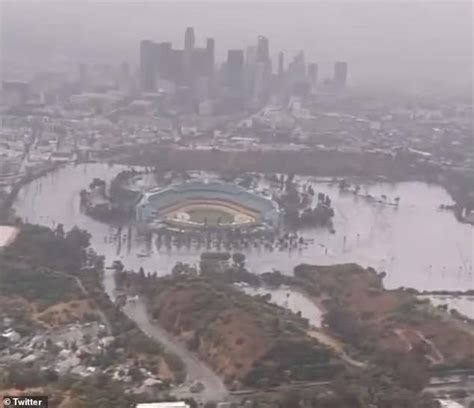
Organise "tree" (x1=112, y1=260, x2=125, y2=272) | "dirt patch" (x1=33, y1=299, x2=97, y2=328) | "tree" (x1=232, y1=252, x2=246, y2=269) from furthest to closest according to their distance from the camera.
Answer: "tree" (x1=232, y1=252, x2=246, y2=269) → "tree" (x1=112, y1=260, x2=125, y2=272) → "dirt patch" (x1=33, y1=299, x2=97, y2=328)

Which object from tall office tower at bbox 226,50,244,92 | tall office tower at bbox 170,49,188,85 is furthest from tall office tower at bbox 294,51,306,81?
tall office tower at bbox 170,49,188,85

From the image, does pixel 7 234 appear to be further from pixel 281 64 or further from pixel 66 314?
pixel 281 64

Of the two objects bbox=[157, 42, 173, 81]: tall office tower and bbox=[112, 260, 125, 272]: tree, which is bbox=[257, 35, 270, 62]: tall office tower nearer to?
bbox=[157, 42, 173, 81]: tall office tower

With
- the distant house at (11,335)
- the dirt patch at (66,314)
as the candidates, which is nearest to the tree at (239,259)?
the dirt patch at (66,314)

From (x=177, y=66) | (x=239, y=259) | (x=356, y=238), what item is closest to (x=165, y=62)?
(x=177, y=66)

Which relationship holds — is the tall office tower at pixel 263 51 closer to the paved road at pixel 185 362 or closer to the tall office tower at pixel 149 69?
the tall office tower at pixel 149 69

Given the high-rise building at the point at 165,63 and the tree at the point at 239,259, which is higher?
the high-rise building at the point at 165,63

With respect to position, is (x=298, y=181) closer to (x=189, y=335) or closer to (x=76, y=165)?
(x=76, y=165)

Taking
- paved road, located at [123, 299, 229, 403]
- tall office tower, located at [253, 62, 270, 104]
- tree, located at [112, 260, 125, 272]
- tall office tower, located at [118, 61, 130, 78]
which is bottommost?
paved road, located at [123, 299, 229, 403]
